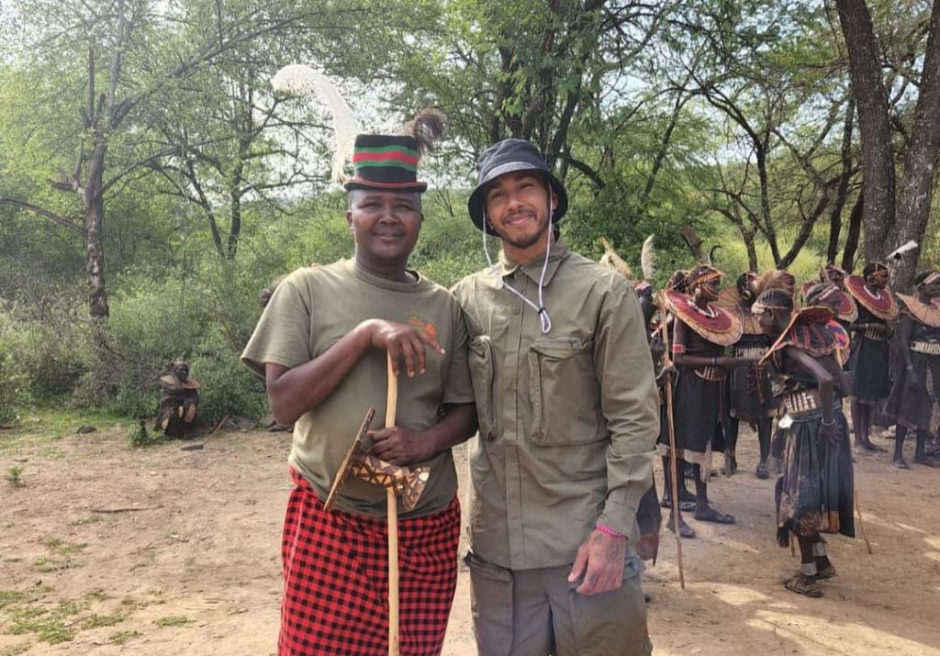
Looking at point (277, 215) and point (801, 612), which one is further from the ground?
point (277, 215)

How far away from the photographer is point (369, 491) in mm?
1902

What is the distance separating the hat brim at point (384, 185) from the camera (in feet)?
6.39

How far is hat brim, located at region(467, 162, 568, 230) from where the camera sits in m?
1.97

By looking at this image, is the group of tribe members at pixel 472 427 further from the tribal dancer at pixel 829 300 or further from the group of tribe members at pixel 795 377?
the tribal dancer at pixel 829 300

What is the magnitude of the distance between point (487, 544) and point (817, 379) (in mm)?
2973

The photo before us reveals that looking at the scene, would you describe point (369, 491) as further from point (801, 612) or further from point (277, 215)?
point (277, 215)

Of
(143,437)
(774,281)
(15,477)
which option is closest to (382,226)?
(774,281)

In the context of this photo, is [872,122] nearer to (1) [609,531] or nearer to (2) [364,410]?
(1) [609,531]

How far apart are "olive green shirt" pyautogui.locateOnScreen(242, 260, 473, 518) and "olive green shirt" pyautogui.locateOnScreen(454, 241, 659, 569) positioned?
122 millimetres

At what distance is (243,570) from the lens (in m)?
4.68

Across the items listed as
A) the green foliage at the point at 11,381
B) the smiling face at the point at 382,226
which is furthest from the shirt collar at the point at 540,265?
the green foliage at the point at 11,381

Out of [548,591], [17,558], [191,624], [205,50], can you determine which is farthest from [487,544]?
[205,50]

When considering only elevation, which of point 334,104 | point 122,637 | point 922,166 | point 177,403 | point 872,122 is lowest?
point 122,637

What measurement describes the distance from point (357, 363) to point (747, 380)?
16.8 ft
